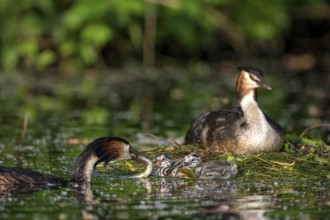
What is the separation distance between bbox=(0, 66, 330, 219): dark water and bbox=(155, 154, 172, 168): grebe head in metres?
0.44

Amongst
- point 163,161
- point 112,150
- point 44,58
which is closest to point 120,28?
point 44,58

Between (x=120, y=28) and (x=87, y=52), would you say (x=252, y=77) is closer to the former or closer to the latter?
(x=87, y=52)

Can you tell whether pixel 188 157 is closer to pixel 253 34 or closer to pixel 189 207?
pixel 189 207

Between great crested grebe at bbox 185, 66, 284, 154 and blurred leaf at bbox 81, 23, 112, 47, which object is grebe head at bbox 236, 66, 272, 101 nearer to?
great crested grebe at bbox 185, 66, 284, 154

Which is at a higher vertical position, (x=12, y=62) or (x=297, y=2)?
(x=297, y=2)

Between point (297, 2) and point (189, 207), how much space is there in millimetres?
21491

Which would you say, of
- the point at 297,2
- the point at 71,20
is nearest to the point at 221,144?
the point at 71,20

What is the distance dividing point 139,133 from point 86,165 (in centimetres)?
474

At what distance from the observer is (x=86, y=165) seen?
10250 mm

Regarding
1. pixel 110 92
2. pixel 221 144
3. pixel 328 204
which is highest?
pixel 110 92

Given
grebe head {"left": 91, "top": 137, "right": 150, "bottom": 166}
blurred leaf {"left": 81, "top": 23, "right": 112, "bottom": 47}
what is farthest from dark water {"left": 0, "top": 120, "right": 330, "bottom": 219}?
blurred leaf {"left": 81, "top": 23, "right": 112, "bottom": 47}

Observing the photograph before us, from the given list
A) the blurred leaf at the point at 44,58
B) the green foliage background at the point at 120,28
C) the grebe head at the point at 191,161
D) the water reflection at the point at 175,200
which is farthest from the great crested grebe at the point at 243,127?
the blurred leaf at the point at 44,58

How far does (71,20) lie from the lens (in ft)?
77.7

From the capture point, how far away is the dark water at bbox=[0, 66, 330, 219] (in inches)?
345
